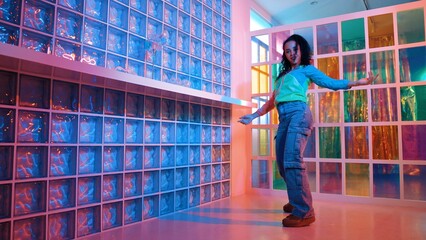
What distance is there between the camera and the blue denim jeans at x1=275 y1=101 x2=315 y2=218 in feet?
6.43

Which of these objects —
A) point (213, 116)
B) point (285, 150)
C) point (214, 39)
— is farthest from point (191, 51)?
point (285, 150)

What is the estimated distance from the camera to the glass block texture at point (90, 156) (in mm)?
1444

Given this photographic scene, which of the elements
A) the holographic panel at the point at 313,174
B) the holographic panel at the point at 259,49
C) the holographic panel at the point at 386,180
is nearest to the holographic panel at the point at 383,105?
the holographic panel at the point at 386,180

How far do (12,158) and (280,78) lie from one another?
64.8 inches

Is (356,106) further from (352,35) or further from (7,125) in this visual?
(7,125)

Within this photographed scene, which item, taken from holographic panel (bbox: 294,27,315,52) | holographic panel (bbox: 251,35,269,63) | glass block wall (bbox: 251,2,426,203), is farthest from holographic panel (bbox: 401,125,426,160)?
holographic panel (bbox: 251,35,269,63)

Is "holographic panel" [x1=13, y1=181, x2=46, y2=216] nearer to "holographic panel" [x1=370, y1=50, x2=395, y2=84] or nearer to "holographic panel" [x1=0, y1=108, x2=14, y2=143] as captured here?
"holographic panel" [x1=0, y1=108, x2=14, y2=143]

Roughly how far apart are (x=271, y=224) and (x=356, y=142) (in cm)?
130

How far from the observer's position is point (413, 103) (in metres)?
2.63

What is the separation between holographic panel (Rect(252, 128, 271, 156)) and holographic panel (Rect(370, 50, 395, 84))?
3.66ft

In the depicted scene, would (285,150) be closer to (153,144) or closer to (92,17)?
(153,144)

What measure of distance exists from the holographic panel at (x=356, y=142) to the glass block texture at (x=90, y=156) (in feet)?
4.35

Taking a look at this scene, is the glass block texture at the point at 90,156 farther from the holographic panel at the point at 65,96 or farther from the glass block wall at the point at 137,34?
the glass block wall at the point at 137,34

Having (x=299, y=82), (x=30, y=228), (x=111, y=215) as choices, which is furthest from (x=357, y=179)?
(x=30, y=228)
